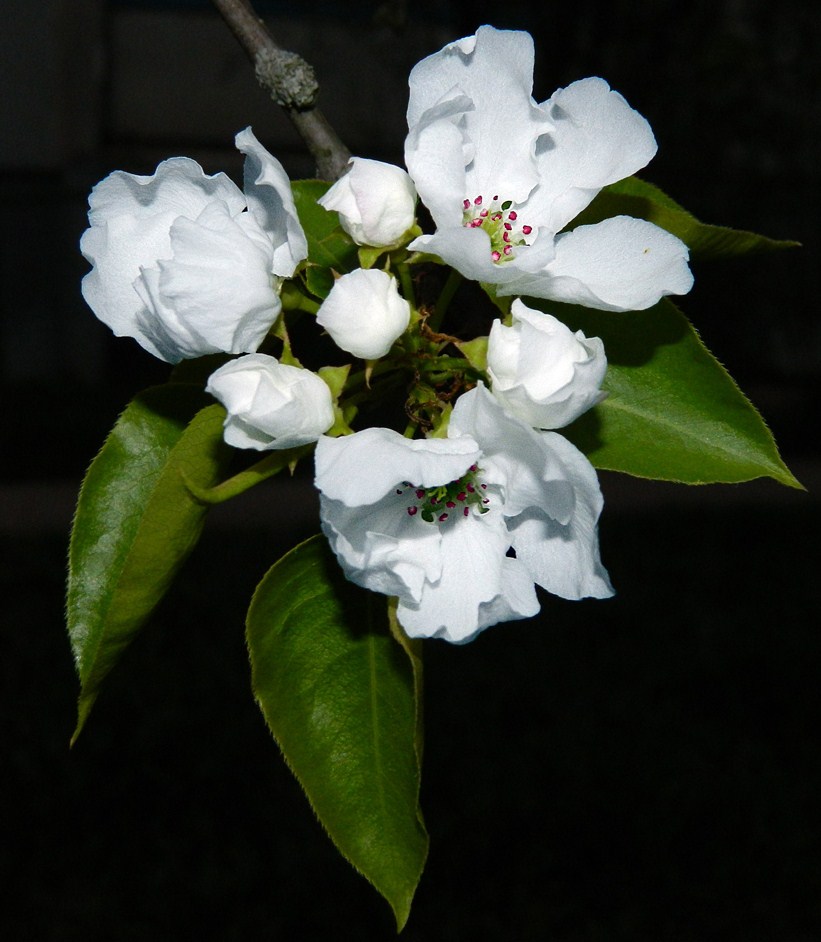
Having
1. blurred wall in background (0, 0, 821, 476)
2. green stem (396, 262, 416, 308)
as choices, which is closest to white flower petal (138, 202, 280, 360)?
green stem (396, 262, 416, 308)

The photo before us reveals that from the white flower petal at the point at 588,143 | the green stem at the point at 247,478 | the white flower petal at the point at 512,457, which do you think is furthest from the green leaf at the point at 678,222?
the green stem at the point at 247,478

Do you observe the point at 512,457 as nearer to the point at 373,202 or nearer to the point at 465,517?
the point at 465,517

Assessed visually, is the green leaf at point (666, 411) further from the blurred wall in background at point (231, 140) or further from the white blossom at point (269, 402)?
the blurred wall in background at point (231, 140)

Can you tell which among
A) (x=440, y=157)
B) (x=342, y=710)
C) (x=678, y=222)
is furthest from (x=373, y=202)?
(x=342, y=710)

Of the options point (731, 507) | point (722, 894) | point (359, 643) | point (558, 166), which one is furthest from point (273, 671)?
point (731, 507)

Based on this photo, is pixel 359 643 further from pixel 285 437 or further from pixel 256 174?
pixel 256 174
